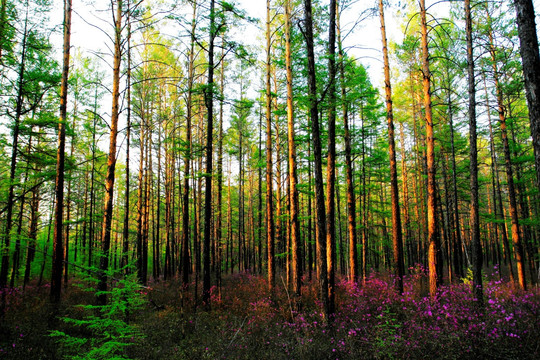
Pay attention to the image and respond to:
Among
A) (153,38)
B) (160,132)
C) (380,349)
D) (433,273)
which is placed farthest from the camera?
(160,132)

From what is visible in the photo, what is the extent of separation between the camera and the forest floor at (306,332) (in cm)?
459

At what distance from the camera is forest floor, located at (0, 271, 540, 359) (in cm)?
459

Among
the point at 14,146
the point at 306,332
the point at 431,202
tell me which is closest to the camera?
the point at 306,332

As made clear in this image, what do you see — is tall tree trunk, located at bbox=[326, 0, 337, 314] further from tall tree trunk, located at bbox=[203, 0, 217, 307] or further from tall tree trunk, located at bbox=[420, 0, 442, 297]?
tall tree trunk, located at bbox=[203, 0, 217, 307]

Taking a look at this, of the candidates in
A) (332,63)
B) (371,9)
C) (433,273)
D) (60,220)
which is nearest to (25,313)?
(60,220)

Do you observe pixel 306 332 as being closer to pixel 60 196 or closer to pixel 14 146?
pixel 60 196

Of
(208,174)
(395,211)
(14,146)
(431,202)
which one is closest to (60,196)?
(14,146)

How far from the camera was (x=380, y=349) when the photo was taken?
16.7ft

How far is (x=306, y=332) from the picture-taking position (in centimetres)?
621

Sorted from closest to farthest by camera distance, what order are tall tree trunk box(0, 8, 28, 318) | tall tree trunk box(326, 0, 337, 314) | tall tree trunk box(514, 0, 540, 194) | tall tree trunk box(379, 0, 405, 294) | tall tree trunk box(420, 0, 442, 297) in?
tall tree trunk box(514, 0, 540, 194), tall tree trunk box(326, 0, 337, 314), tall tree trunk box(420, 0, 442, 297), tall tree trunk box(0, 8, 28, 318), tall tree trunk box(379, 0, 405, 294)

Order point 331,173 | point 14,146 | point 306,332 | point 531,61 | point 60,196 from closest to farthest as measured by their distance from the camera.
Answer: point 531,61
point 306,332
point 331,173
point 60,196
point 14,146

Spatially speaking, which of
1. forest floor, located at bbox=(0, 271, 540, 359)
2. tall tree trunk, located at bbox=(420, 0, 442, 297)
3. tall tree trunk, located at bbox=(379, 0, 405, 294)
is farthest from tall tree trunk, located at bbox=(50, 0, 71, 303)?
tall tree trunk, located at bbox=(420, 0, 442, 297)

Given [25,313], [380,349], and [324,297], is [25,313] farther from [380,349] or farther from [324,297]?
[380,349]

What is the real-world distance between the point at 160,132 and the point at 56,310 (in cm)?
1241
